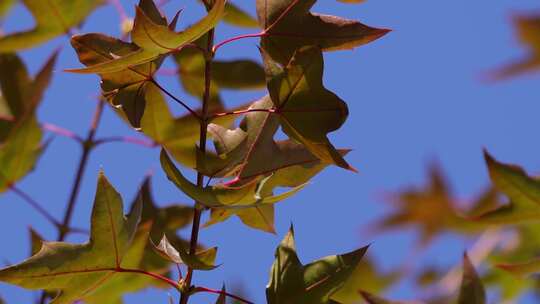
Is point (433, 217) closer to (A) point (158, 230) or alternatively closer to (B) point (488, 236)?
(B) point (488, 236)

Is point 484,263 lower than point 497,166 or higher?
lower

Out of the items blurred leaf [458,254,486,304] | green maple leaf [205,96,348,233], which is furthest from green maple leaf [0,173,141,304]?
blurred leaf [458,254,486,304]

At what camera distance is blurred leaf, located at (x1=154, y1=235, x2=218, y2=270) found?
877 millimetres

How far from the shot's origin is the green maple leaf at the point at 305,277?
0.90m

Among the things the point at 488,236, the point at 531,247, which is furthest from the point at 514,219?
the point at 488,236

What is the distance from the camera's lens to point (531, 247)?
5.42ft

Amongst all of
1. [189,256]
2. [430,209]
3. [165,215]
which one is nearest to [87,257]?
[189,256]

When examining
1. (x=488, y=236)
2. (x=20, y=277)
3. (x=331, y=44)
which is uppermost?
(x=331, y=44)

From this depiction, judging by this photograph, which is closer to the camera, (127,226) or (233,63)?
(127,226)

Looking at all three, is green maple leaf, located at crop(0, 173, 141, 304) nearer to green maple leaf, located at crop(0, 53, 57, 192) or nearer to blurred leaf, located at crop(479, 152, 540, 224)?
blurred leaf, located at crop(479, 152, 540, 224)

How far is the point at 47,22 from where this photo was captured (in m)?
1.59

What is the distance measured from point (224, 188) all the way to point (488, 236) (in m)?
1.09

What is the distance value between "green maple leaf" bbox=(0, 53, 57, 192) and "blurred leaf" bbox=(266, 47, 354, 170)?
0.69 metres

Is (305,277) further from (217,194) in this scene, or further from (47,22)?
(47,22)
